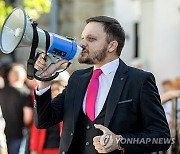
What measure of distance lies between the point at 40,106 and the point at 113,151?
0.54m

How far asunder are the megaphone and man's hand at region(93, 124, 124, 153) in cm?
51

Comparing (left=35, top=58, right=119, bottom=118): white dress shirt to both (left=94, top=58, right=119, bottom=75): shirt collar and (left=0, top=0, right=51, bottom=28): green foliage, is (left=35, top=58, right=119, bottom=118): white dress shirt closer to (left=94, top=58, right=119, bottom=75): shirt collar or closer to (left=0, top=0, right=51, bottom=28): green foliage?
(left=94, top=58, right=119, bottom=75): shirt collar

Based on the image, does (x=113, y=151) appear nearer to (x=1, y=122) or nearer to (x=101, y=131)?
(x=101, y=131)

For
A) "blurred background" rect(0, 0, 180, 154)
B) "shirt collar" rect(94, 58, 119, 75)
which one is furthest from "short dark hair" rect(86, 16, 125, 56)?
"blurred background" rect(0, 0, 180, 154)

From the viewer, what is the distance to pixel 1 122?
5.00m

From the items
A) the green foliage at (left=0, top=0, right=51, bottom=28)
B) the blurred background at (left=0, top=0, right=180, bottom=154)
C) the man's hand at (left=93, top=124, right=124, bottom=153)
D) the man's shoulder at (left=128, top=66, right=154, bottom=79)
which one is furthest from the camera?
the blurred background at (left=0, top=0, right=180, bottom=154)

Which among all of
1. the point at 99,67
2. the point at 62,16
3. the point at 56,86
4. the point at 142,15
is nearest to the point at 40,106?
the point at 99,67

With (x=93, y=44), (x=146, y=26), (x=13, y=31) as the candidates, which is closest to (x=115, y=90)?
(x=93, y=44)

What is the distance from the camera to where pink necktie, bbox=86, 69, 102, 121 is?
12.2ft

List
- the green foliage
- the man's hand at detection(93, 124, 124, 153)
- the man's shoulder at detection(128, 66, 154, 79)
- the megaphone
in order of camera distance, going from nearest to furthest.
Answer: the man's hand at detection(93, 124, 124, 153), the megaphone, the man's shoulder at detection(128, 66, 154, 79), the green foliage

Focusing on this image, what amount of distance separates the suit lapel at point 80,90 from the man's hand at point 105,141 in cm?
28

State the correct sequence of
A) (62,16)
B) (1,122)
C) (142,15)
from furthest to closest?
(62,16) → (142,15) → (1,122)

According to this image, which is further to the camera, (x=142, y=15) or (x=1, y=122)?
(x=142, y=15)

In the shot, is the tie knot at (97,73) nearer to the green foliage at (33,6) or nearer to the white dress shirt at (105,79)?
the white dress shirt at (105,79)
